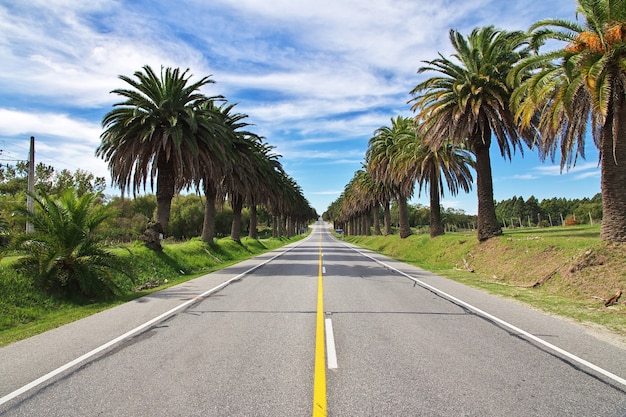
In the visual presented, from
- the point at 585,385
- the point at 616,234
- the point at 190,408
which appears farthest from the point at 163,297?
the point at 616,234

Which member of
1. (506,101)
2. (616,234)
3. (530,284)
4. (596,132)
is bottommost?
(530,284)

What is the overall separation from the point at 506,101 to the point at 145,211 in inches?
2626

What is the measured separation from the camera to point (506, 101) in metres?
19.9

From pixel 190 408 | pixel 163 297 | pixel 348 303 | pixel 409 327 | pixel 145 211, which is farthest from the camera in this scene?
pixel 145 211

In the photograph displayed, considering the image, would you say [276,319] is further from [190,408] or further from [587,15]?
[587,15]

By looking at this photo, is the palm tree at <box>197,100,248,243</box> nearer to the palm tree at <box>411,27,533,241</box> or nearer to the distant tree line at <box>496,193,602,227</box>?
the palm tree at <box>411,27,533,241</box>

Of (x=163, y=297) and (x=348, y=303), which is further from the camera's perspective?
(x=163, y=297)

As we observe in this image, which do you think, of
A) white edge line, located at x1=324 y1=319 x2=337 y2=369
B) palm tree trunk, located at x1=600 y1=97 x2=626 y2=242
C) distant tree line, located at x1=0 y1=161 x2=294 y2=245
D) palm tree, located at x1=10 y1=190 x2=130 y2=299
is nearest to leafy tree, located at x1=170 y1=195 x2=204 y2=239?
distant tree line, located at x1=0 y1=161 x2=294 y2=245

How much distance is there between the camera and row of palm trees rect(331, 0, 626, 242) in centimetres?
1226

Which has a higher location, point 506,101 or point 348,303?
point 506,101

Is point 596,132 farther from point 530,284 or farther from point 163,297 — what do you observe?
point 163,297

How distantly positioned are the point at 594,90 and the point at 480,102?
308 inches

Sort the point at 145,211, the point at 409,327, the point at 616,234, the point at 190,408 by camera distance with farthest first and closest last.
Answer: the point at 145,211, the point at 616,234, the point at 409,327, the point at 190,408

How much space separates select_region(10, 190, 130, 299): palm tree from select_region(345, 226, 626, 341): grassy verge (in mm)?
11678
